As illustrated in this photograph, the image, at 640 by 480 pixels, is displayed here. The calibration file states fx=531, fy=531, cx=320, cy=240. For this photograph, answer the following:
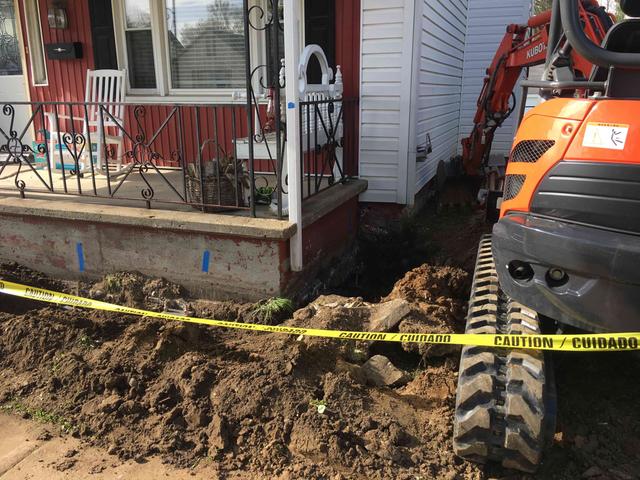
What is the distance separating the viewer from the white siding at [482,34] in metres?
9.20

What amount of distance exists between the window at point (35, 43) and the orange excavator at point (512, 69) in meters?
5.73

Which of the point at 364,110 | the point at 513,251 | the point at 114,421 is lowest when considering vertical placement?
the point at 114,421

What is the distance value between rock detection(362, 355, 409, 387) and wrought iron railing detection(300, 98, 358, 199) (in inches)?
76.7

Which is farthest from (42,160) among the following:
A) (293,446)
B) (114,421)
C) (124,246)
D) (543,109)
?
(543,109)

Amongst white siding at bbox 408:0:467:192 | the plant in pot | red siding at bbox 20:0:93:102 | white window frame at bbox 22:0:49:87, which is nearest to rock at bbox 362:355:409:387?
the plant in pot

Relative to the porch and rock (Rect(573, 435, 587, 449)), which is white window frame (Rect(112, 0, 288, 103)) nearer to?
the porch

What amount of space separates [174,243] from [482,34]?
7266 millimetres

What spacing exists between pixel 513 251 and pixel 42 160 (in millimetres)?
6524

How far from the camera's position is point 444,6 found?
6.59 meters

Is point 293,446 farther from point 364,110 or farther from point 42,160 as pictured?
point 42,160

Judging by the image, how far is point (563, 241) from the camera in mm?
2252

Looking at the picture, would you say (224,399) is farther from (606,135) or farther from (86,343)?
(606,135)

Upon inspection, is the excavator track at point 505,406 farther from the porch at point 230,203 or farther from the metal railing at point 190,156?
the metal railing at point 190,156

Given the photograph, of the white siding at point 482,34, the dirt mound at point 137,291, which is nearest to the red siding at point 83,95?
the dirt mound at point 137,291
